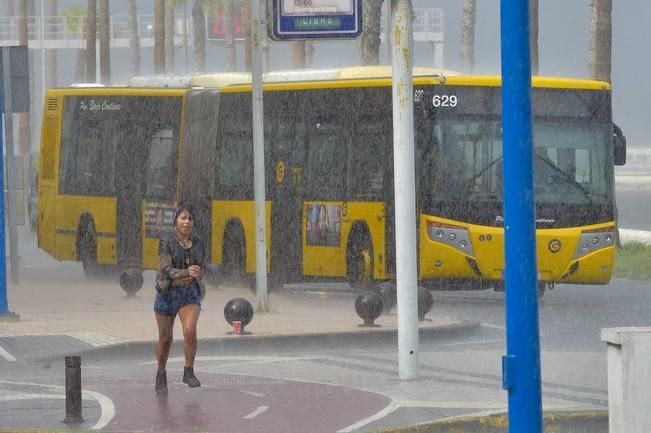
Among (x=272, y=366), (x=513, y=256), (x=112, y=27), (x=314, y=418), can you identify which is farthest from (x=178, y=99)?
(x=112, y=27)

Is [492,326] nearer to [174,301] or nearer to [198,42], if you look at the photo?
[174,301]

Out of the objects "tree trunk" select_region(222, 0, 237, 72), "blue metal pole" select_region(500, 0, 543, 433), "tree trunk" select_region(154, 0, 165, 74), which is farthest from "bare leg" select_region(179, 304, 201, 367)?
"tree trunk" select_region(222, 0, 237, 72)

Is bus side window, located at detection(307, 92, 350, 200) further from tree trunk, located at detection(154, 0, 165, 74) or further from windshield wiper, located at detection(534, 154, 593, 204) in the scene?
tree trunk, located at detection(154, 0, 165, 74)

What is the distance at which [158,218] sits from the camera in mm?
30016

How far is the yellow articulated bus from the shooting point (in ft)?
79.6

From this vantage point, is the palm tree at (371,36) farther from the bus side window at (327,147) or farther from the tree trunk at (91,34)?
the tree trunk at (91,34)

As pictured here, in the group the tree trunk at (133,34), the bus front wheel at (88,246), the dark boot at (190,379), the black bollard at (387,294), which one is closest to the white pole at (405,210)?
the dark boot at (190,379)

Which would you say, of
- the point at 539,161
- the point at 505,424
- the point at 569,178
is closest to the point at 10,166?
the point at 539,161

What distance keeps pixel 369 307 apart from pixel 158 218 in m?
10.7

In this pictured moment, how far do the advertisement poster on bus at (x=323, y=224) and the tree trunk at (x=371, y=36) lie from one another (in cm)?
1324

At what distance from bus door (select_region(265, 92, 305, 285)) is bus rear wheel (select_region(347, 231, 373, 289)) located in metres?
1.02

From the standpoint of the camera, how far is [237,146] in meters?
28.2

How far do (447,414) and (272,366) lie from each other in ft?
13.4

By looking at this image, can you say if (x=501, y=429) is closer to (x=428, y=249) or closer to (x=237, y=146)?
(x=428, y=249)
